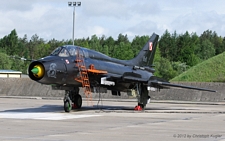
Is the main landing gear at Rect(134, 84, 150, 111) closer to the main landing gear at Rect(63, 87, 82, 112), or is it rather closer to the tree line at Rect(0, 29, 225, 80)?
the main landing gear at Rect(63, 87, 82, 112)

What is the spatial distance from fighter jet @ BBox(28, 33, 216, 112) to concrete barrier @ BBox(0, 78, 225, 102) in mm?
15424

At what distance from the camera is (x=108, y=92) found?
47.7 m

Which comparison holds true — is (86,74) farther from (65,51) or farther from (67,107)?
(67,107)

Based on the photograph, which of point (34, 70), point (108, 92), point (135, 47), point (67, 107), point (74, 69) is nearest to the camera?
point (34, 70)

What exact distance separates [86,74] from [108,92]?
22.9m

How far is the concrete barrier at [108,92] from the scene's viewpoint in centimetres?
4459

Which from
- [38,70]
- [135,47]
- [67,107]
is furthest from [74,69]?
[135,47]

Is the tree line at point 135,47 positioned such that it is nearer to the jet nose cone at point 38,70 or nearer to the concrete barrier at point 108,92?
the concrete barrier at point 108,92

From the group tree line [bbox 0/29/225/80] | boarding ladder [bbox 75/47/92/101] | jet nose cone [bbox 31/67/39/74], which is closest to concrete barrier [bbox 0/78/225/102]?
boarding ladder [bbox 75/47/92/101]

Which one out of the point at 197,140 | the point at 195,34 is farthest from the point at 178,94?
the point at 195,34

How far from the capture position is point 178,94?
4594 centimetres

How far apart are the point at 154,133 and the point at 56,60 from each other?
9.57 m

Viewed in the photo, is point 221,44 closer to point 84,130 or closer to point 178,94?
point 178,94

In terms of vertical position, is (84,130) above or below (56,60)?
below
